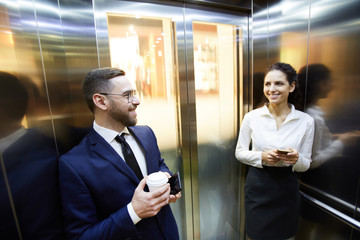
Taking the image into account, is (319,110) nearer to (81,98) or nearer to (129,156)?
(129,156)

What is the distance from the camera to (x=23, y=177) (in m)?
0.89

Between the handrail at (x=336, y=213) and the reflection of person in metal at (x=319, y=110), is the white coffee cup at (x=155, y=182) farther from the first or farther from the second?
the handrail at (x=336, y=213)

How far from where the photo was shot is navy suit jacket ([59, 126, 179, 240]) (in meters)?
1.01

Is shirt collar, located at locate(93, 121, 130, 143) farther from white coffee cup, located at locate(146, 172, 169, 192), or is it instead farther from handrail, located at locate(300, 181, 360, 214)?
handrail, located at locate(300, 181, 360, 214)

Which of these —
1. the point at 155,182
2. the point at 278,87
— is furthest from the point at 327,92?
the point at 155,182

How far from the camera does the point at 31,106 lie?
993 millimetres

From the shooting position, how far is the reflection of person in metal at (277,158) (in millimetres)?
1699

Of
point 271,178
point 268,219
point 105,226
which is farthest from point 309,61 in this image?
point 105,226

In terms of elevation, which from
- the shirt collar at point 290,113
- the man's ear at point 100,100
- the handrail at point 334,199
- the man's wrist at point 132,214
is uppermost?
the man's ear at point 100,100

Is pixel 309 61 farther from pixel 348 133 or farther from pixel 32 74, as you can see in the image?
pixel 32 74

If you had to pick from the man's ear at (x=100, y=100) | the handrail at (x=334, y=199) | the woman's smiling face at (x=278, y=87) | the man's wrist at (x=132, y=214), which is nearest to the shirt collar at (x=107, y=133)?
the man's ear at (x=100, y=100)

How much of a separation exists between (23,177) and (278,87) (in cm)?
198

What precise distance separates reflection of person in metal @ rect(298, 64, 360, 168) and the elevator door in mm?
708

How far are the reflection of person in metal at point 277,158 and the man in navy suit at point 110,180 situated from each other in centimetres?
97
